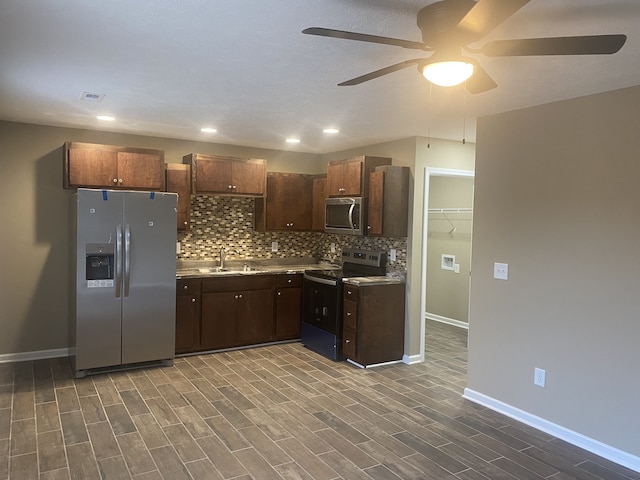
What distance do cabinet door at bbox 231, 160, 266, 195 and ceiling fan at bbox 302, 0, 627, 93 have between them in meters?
3.56

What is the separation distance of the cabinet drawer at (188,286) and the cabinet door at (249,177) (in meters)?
1.12

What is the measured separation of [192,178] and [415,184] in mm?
2354

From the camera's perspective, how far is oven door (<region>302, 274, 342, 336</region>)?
4969mm

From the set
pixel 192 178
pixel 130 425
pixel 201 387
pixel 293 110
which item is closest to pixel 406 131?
pixel 293 110

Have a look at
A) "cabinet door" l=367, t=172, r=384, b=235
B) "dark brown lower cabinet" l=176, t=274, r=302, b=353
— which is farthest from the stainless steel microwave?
"dark brown lower cabinet" l=176, t=274, r=302, b=353

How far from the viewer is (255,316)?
5379 millimetres

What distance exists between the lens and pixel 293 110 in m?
3.81

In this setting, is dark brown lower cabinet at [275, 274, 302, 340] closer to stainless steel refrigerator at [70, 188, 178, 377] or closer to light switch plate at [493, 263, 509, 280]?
stainless steel refrigerator at [70, 188, 178, 377]

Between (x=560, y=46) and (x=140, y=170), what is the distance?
4084 millimetres

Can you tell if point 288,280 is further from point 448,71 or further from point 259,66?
point 448,71

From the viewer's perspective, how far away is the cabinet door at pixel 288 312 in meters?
5.52

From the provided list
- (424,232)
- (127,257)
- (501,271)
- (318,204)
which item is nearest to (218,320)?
(127,257)

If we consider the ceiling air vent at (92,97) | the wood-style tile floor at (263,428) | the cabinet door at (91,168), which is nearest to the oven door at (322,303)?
the wood-style tile floor at (263,428)

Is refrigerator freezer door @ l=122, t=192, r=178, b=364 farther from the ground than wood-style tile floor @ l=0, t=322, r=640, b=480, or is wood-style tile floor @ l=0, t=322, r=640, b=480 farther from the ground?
refrigerator freezer door @ l=122, t=192, r=178, b=364
